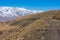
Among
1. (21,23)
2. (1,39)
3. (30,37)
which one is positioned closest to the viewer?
(30,37)

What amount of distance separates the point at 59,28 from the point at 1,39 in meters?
5.38

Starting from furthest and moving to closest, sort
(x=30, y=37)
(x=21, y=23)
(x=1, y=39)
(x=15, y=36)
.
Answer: (x=21, y=23)
(x=1, y=39)
(x=15, y=36)
(x=30, y=37)

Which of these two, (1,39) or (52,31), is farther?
(1,39)

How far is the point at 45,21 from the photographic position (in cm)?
1752

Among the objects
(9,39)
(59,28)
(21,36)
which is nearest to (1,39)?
(9,39)

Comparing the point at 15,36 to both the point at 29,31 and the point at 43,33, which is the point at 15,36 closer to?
the point at 29,31

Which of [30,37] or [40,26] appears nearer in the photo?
[30,37]

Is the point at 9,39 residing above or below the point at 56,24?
below

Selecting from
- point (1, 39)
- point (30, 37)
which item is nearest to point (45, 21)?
point (30, 37)

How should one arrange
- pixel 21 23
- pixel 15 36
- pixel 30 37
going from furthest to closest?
pixel 21 23 → pixel 15 36 → pixel 30 37

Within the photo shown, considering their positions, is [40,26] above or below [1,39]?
above

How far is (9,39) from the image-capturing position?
55.8 feet

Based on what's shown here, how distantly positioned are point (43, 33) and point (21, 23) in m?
6.32

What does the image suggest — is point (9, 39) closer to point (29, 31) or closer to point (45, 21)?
point (29, 31)
